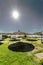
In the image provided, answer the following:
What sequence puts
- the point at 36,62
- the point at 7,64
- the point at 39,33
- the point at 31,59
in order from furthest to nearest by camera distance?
1. the point at 39,33
2. the point at 31,59
3. the point at 36,62
4. the point at 7,64

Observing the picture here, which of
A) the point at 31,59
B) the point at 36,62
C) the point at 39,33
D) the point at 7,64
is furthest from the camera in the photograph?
the point at 39,33

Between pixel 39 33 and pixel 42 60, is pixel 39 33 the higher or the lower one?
the higher one

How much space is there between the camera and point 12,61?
648 cm

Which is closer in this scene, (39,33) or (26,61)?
(26,61)

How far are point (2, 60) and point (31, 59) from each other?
7.09 feet

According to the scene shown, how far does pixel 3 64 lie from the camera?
6023mm

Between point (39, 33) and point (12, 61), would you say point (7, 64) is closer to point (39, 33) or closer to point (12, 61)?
point (12, 61)

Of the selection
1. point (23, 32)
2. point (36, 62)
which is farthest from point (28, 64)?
point (23, 32)

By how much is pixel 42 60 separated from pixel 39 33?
10.3m

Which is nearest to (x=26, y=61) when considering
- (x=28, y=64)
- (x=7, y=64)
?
(x=28, y=64)

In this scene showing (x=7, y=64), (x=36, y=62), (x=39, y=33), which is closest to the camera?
(x=7, y=64)

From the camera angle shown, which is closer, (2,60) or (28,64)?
(28,64)

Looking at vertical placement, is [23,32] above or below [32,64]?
above

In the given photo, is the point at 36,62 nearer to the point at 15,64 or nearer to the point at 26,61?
the point at 26,61
